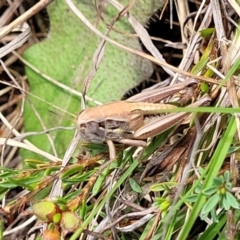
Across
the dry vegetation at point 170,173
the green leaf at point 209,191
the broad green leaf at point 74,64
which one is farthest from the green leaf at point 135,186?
the broad green leaf at point 74,64

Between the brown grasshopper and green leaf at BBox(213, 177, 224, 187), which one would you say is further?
the brown grasshopper

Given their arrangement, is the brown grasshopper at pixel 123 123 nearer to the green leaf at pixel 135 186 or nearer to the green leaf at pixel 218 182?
the green leaf at pixel 135 186

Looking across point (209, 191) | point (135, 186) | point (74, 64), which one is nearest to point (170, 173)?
point (135, 186)

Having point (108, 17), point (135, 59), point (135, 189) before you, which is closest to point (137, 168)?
point (135, 189)

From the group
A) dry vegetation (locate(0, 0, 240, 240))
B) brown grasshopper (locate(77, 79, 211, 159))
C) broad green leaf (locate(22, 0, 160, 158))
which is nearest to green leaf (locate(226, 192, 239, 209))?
dry vegetation (locate(0, 0, 240, 240))

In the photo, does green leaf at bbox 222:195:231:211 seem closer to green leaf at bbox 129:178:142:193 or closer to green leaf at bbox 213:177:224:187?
green leaf at bbox 213:177:224:187

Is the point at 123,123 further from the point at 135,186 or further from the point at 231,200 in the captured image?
the point at 231,200

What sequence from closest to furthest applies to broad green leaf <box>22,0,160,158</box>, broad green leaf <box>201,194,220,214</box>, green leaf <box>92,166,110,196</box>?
broad green leaf <box>201,194,220,214</box> < green leaf <box>92,166,110,196</box> < broad green leaf <box>22,0,160,158</box>
